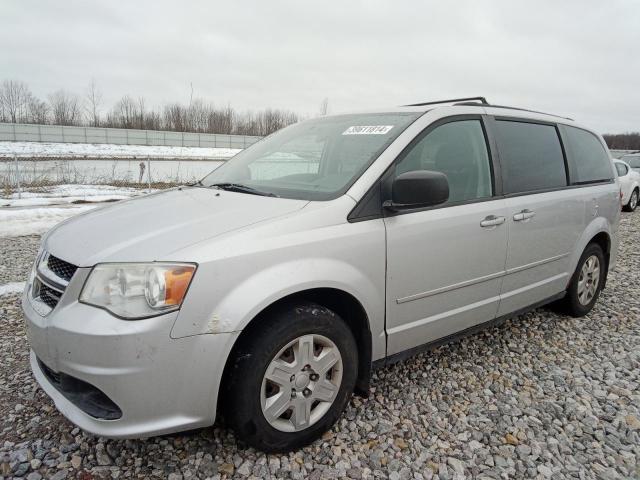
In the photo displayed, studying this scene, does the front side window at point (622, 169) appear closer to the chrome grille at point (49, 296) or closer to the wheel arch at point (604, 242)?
the wheel arch at point (604, 242)

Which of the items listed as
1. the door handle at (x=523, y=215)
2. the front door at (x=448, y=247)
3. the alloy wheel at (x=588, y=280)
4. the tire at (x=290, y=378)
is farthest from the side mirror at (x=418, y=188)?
the alloy wheel at (x=588, y=280)

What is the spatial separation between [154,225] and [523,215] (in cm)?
237

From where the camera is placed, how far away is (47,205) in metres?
10.1


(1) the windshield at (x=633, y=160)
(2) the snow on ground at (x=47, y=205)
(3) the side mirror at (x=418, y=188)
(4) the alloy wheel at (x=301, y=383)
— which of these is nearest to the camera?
(4) the alloy wheel at (x=301, y=383)

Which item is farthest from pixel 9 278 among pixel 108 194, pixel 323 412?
pixel 108 194

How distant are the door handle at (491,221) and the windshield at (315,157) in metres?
0.78

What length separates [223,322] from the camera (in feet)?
5.92

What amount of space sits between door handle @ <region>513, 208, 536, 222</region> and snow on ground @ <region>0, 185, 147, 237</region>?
20.0ft

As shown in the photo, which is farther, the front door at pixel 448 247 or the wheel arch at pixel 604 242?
the wheel arch at pixel 604 242

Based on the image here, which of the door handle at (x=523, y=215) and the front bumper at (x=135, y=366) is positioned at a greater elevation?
the door handle at (x=523, y=215)

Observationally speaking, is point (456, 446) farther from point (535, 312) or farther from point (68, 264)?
point (535, 312)

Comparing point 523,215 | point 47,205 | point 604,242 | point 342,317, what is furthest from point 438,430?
point 47,205

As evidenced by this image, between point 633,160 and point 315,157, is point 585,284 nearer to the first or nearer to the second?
point 315,157

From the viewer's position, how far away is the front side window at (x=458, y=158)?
8.43 feet
